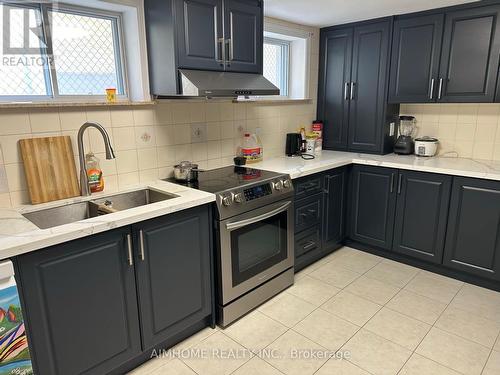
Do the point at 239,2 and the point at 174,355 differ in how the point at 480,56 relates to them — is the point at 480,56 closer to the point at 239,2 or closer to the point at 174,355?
the point at 239,2

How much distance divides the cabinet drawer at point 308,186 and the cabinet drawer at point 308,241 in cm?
32

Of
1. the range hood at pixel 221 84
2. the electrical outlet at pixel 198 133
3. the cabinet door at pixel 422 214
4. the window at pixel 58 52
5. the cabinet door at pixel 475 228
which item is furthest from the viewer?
the cabinet door at pixel 422 214

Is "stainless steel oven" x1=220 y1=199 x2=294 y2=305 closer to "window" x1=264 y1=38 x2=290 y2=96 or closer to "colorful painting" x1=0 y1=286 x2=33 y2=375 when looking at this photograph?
"colorful painting" x1=0 y1=286 x2=33 y2=375

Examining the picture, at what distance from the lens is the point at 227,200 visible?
6.66ft

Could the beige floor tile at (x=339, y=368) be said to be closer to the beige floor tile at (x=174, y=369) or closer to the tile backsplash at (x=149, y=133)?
the beige floor tile at (x=174, y=369)

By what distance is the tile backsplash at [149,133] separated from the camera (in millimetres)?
1810

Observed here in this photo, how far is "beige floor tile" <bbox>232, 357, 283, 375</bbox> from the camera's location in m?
1.83

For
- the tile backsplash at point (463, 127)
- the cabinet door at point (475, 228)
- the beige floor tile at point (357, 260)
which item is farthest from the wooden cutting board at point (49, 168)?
the tile backsplash at point (463, 127)

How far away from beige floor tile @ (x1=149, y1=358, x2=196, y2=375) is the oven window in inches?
21.2

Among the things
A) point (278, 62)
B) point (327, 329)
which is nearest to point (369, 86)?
point (278, 62)

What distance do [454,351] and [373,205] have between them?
4.43 feet

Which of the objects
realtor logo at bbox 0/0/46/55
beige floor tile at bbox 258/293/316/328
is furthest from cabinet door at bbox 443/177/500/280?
realtor logo at bbox 0/0/46/55

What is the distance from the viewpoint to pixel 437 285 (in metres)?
2.67

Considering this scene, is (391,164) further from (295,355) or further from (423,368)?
(295,355)
